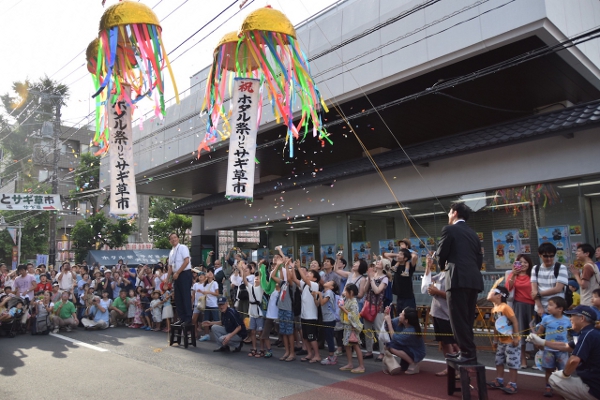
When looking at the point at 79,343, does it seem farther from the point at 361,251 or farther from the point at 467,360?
the point at 467,360

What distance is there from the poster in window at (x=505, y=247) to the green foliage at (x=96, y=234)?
905 inches

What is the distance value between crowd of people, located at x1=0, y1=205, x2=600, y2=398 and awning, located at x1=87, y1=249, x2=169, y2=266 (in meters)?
12.0

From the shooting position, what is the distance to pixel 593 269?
610cm

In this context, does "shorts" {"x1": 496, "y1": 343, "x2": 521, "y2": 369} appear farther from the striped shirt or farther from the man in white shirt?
the man in white shirt

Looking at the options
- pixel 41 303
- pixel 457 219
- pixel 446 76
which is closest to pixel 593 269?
pixel 457 219

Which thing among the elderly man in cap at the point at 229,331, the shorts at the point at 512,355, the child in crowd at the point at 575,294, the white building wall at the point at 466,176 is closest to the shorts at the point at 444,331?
the shorts at the point at 512,355

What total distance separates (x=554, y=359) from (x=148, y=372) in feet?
18.7

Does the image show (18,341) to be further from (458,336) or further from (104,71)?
(458,336)

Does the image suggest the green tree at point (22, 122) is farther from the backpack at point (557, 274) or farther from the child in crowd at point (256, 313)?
the backpack at point (557, 274)

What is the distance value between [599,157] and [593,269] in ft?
12.7

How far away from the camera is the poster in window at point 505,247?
10.3m

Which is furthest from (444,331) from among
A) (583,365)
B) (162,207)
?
(162,207)

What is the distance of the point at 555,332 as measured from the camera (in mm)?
5176

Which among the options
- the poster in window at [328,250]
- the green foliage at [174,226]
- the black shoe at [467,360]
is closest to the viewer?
the black shoe at [467,360]
